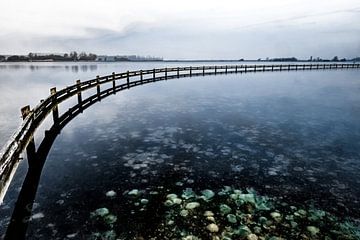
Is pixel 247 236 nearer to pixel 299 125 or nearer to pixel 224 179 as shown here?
pixel 224 179

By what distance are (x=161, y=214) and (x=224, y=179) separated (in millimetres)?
2493

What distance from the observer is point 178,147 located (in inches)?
411

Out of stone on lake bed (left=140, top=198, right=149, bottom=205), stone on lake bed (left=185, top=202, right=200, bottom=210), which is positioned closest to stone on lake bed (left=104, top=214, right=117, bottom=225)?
stone on lake bed (left=140, top=198, right=149, bottom=205)

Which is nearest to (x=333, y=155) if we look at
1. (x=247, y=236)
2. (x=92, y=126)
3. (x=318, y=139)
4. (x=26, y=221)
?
(x=318, y=139)

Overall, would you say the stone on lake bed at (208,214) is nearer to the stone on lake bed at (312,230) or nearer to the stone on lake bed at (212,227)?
the stone on lake bed at (212,227)

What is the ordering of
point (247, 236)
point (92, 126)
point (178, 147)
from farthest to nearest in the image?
point (92, 126) → point (178, 147) → point (247, 236)

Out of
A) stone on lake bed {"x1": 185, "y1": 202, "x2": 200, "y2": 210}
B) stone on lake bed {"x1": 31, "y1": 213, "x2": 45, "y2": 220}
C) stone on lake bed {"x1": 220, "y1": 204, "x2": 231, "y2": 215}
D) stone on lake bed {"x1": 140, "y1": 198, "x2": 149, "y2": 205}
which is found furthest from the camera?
stone on lake bed {"x1": 140, "y1": 198, "x2": 149, "y2": 205}

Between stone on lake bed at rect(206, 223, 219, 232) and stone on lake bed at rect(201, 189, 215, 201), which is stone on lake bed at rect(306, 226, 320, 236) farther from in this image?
stone on lake bed at rect(201, 189, 215, 201)

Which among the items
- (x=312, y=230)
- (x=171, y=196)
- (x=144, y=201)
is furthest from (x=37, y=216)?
(x=312, y=230)

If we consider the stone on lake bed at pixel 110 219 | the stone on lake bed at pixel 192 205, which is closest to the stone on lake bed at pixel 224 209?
the stone on lake bed at pixel 192 205

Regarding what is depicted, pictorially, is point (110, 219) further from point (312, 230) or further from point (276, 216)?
point (312, 230)

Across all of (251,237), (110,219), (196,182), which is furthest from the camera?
(196,182)

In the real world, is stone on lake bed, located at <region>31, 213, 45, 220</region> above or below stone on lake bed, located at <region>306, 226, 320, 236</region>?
above

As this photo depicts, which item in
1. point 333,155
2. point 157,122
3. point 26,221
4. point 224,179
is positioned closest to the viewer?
point 26,221
